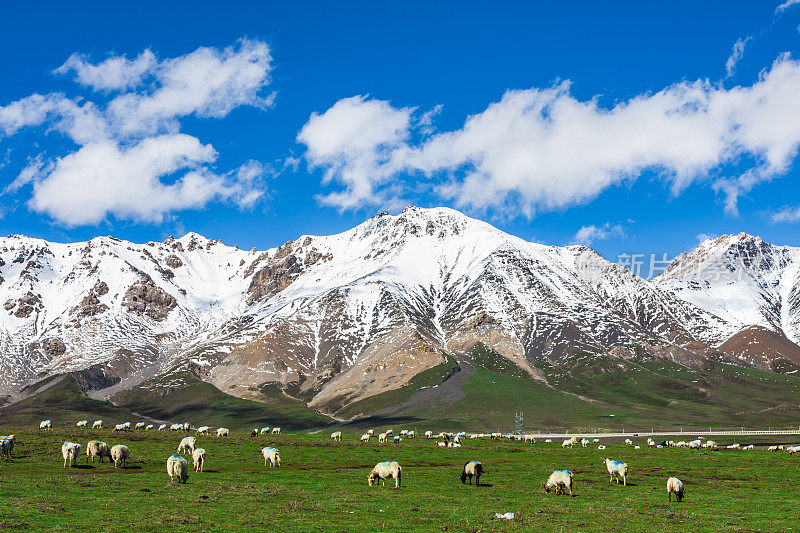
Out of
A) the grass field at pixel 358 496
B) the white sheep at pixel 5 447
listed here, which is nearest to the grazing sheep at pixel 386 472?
the grass field at pixel 358 496

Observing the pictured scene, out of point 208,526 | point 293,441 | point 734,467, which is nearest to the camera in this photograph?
point 208,526

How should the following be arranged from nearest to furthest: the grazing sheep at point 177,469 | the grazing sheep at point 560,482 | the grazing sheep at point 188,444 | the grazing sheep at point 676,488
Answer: the grazing sheep at point 676,488 < the grazing sheep at point 177,469 < the grazing sheep at point 560,482 < the grazing sheep at point 188,444

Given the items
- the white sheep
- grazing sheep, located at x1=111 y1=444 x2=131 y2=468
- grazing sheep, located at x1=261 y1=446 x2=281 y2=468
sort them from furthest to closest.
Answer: grazing sheep, located at x1=261 y1=446 x2=281 y2=468 < the white sheep < grazing sheep, located at x1=111 y1=444 x2=131 y2=468

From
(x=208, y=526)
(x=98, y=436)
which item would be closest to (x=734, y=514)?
(x=208, y=526)

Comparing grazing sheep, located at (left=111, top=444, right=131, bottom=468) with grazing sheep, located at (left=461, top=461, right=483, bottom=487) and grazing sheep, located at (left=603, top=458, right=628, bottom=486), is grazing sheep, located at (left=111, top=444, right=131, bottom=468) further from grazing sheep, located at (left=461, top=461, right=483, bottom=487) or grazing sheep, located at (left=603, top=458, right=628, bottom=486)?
grazing sheep, located at (left=603, top=458, right=628, bottom=486)

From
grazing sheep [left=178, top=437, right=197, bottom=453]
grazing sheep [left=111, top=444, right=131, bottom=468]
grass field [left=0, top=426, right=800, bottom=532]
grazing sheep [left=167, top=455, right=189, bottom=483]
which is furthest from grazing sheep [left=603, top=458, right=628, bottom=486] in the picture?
grazing sheep [left=111, top=444, right=131, bottom=468]

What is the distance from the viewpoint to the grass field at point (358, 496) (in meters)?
42.1

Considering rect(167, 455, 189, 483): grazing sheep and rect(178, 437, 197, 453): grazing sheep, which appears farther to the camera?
rect(178, 437, 197, 453): grazing sheep

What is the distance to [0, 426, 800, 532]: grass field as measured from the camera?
1658 inches

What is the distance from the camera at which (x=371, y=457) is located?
8656cm

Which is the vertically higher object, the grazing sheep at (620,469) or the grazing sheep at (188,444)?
the grazing sheep at (188,444)

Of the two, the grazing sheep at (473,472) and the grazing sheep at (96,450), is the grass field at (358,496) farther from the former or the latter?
the grazing sheep at (96,450)

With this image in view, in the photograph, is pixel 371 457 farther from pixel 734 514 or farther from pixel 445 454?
pixel 734 514

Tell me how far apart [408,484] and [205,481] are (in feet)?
59.4
